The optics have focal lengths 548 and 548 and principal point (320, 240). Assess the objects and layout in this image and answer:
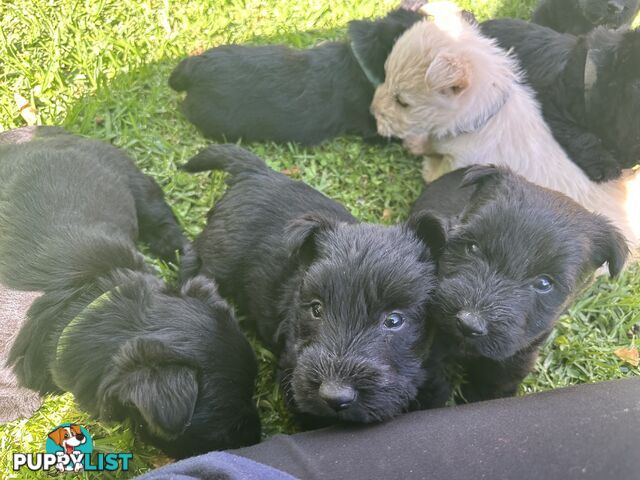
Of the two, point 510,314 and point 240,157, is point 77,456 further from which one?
point 510,314

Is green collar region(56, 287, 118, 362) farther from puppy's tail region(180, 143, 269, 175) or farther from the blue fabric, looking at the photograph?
puppy's tail region(180, 143, 269, 175)

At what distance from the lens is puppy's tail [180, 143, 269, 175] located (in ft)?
10.4

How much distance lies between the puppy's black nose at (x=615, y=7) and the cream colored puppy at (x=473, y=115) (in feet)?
3.04

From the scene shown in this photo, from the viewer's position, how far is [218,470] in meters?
1.86

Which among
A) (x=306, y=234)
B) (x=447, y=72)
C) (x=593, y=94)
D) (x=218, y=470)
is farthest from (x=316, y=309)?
(x=593, y=94)

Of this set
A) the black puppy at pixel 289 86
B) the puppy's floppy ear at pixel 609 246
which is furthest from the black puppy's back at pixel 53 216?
the puppy's floppy ear at pixel 609 246

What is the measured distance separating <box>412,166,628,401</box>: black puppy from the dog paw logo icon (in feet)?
6.44

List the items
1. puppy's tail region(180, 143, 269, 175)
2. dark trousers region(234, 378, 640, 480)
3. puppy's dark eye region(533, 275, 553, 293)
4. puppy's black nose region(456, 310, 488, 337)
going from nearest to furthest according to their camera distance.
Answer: dark trousers region(234, 378, 640, 480)
puppy's black nose region(456, 310, 488, 337)
puppy's dark eye region(533, 275, 553, 293)
puppy's tail region(180, 143, 269, 175)

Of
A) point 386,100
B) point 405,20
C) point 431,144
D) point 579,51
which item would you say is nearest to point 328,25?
point 405,20

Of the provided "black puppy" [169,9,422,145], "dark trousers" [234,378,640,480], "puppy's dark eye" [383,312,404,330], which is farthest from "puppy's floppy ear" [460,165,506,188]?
"black puppy" [169,9,422,145]

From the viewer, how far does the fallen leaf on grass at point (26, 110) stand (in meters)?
4.02

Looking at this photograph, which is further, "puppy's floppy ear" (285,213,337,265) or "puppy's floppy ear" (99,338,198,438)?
"puppy's floppy ear" (285,213,337,265)

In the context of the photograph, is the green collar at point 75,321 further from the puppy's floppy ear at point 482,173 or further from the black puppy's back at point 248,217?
the puppy's floppy ear at point 482,173

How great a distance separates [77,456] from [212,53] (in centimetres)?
273
